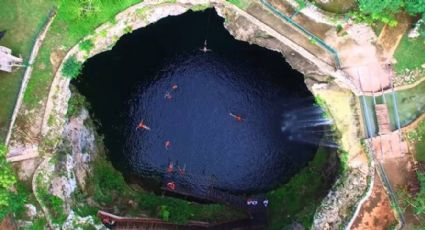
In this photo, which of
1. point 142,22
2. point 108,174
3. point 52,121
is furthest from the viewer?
point 108,174

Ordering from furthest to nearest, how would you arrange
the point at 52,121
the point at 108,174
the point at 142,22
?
1. the point at 108,174
2. the point at 142,22
3. the point at 52,121

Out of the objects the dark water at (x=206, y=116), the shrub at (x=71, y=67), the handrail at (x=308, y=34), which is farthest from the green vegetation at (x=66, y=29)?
the handrail at (x=308, y=34)

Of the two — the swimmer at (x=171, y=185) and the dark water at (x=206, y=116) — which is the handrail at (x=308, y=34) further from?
the swimmer at (x=171, y=185)

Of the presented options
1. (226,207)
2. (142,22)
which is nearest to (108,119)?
(142,22)

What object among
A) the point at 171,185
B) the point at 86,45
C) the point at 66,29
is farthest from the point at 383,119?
the point at 66,29

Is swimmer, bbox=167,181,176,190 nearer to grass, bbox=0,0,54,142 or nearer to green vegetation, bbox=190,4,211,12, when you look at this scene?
grass, bbox=0,0,54,142

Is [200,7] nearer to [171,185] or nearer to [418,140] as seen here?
[171,185]

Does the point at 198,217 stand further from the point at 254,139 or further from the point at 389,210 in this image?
the point at 389,210
